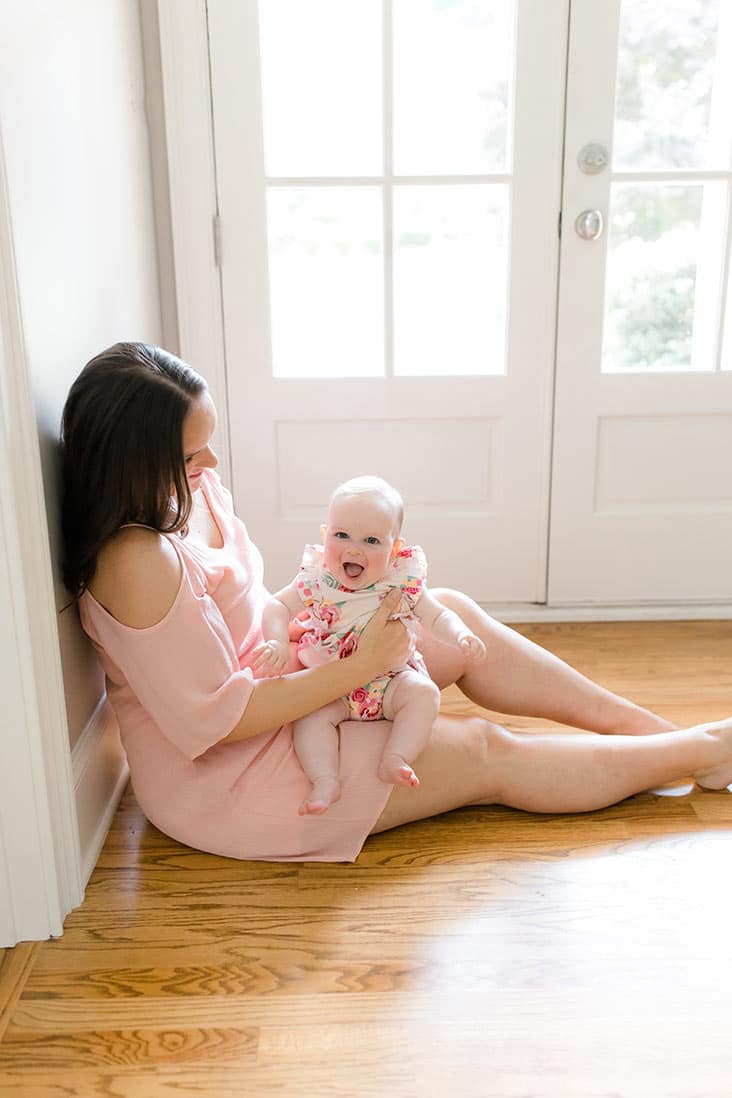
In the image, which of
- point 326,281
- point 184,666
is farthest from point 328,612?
point 326,281

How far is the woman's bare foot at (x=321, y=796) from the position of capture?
1.60m

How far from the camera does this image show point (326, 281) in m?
2.61

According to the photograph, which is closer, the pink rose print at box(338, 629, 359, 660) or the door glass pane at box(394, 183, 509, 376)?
the pink rose print at box(338, 629, 359, 660)

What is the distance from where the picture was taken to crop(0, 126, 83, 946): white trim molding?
4.40ft

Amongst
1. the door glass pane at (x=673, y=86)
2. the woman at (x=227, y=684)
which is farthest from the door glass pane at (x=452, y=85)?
the woman at (x=227, y=684)

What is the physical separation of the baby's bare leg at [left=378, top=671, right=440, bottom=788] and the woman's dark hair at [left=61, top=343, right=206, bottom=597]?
459mm

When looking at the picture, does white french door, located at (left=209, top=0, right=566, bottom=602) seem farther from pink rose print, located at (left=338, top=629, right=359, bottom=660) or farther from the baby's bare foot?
the baby's bare foot

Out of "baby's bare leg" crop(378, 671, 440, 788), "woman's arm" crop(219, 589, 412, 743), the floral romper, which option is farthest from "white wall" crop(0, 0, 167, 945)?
"baby's bare leg" crop(378, 671, 440, 788)

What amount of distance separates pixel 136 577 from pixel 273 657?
24cm

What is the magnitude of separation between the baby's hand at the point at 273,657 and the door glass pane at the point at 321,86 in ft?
4.62

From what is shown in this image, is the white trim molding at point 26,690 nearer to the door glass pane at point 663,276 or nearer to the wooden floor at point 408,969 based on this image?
the wooden floor at point 408,969

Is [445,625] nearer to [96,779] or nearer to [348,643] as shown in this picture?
[348,643]

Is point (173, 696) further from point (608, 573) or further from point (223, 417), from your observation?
point (608, 573)

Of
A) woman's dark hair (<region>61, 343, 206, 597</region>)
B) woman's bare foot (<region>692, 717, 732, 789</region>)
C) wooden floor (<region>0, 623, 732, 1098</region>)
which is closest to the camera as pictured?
wooden floor (<region>0, 623, 732, 1098</region>)
